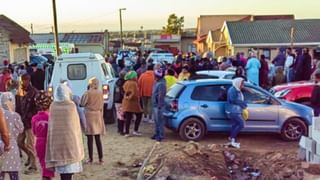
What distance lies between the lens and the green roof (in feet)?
184

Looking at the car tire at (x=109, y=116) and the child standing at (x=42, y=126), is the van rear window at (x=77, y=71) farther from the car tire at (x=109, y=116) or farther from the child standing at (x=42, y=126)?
the child standing at (x=42, y=126)

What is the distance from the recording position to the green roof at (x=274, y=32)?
184 ft

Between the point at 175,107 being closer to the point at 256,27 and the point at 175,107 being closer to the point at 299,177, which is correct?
the point at 299,177

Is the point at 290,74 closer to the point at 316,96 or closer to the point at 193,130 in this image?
the point at 193,130

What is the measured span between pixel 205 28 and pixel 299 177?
3391 inches

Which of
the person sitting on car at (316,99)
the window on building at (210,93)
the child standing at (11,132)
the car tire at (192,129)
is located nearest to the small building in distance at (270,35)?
the window on building at (210,93)

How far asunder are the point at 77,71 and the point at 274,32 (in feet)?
146

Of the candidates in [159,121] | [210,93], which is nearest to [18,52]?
[159,121]

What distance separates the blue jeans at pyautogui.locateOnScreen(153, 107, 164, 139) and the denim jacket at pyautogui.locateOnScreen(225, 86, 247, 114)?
1.62 m

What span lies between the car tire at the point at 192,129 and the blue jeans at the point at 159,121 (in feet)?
1.54

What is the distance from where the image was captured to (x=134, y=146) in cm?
1252

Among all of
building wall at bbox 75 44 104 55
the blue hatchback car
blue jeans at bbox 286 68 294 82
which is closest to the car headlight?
the blue hatchback car

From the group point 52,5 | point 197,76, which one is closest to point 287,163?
point 197,76

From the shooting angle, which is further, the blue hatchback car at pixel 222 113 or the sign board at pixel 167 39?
the sign board at pixel 167 39
